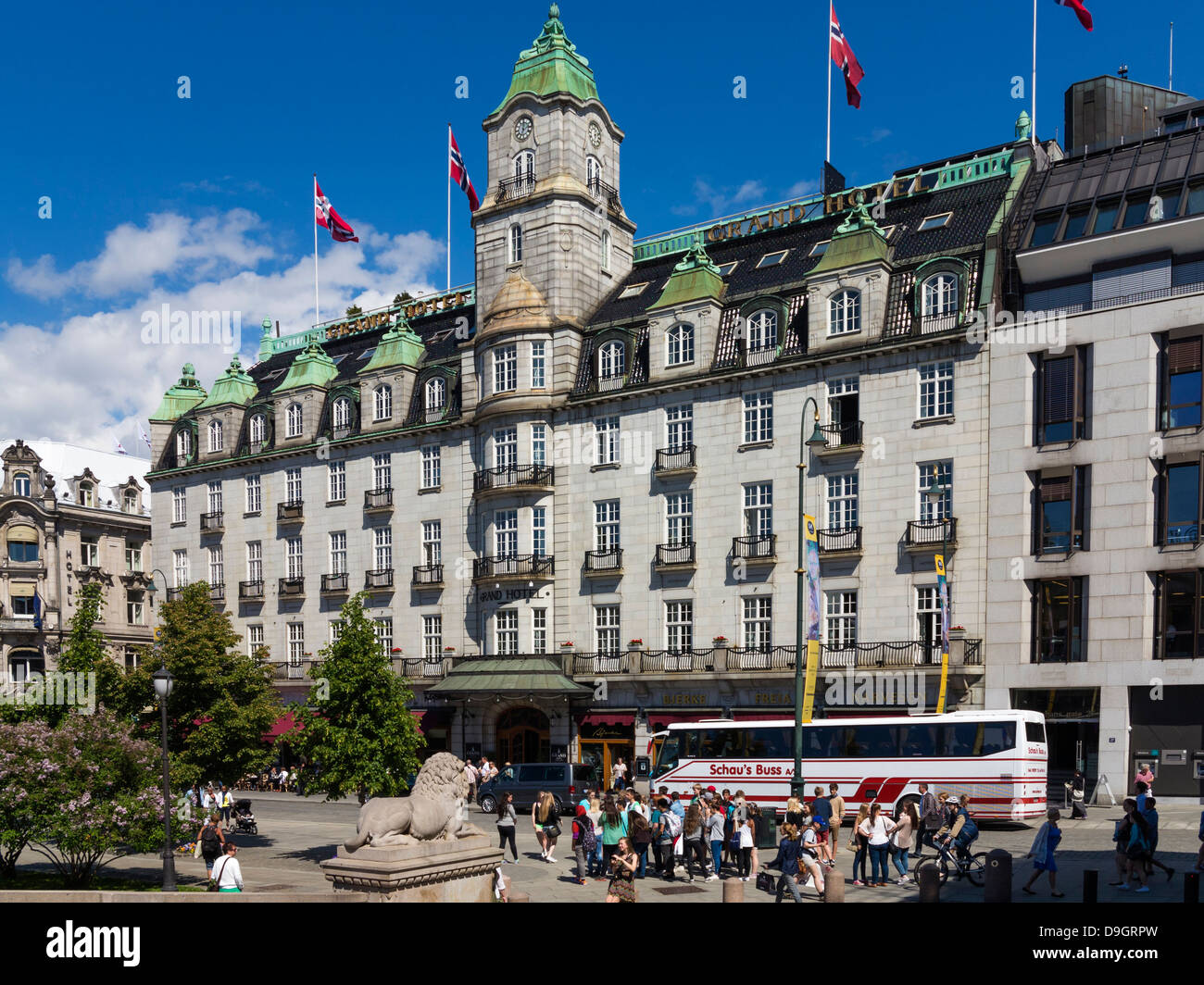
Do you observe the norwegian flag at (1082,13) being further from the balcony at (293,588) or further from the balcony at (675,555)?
the balcony at (293,588)

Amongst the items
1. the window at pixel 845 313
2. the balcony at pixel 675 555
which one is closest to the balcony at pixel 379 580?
the balcony at pixel 675 555

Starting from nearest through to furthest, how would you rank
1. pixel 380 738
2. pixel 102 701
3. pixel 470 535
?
pixel 380 738 → pixel 102 701 → pixel 470 535

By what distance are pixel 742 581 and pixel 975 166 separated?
64.4 feet

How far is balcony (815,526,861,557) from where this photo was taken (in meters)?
43.0

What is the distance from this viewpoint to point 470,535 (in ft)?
176

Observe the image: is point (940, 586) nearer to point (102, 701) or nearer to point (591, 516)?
point (591, 516)

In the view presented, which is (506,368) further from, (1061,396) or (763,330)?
(1061,396)

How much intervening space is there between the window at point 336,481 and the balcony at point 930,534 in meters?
30.4

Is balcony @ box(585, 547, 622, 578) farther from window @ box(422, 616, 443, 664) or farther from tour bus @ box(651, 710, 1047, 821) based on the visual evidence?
tour bus @ box(651, 710, 1047, 821)

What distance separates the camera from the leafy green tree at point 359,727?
95.7 ft

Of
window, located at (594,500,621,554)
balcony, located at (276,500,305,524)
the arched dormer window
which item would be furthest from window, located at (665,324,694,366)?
balcony, located at (276,500,305,524)

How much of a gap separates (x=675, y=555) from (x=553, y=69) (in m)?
23.9

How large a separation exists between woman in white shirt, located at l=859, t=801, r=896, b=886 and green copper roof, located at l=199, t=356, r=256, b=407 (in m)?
50.4
